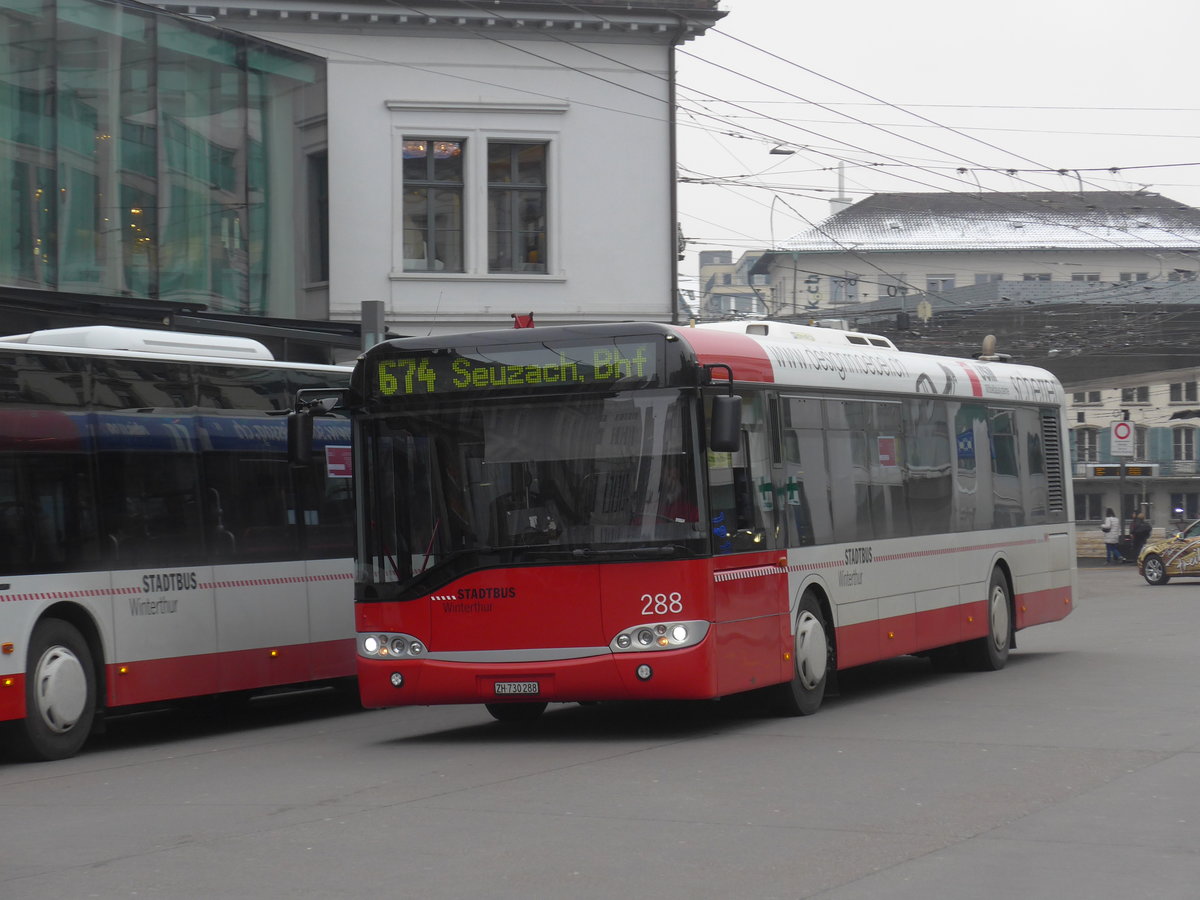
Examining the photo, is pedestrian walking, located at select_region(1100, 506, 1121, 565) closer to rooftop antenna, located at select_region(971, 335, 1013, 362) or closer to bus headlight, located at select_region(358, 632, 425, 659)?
rooftop antenna, located at select_region(971, 335, 1013, 362)

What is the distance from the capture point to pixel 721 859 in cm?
750

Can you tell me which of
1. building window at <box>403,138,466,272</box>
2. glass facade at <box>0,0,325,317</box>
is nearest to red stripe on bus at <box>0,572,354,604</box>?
glass facade at <box>0,0,325,317</box>

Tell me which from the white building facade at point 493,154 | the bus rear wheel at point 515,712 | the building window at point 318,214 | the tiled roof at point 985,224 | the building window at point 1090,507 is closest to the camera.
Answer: the bus rear wheel at point 515,712

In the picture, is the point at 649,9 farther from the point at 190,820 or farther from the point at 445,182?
the point at 190,820

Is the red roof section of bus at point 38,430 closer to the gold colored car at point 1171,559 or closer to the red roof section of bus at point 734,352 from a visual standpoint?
the red roof section of bus at point 734,352

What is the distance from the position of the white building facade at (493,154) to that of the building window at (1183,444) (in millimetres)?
65064

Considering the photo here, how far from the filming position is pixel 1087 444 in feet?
304

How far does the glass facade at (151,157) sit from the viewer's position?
71.5ft

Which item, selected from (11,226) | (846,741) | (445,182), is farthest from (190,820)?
(445,182)

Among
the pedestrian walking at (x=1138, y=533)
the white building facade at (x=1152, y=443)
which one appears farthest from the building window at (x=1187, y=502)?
the pedestrian walking at (x=1138, y=533)

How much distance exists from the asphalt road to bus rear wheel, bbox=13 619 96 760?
165 millimetres

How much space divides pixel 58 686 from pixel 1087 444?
85314mm

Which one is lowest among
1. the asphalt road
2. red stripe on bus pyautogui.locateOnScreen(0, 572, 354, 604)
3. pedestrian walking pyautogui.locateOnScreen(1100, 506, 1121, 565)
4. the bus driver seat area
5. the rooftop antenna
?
pedestrian walking pyautogui.locateOnScreen(1100, 506, 1121, 565)

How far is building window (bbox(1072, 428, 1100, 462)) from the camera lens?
301ft
